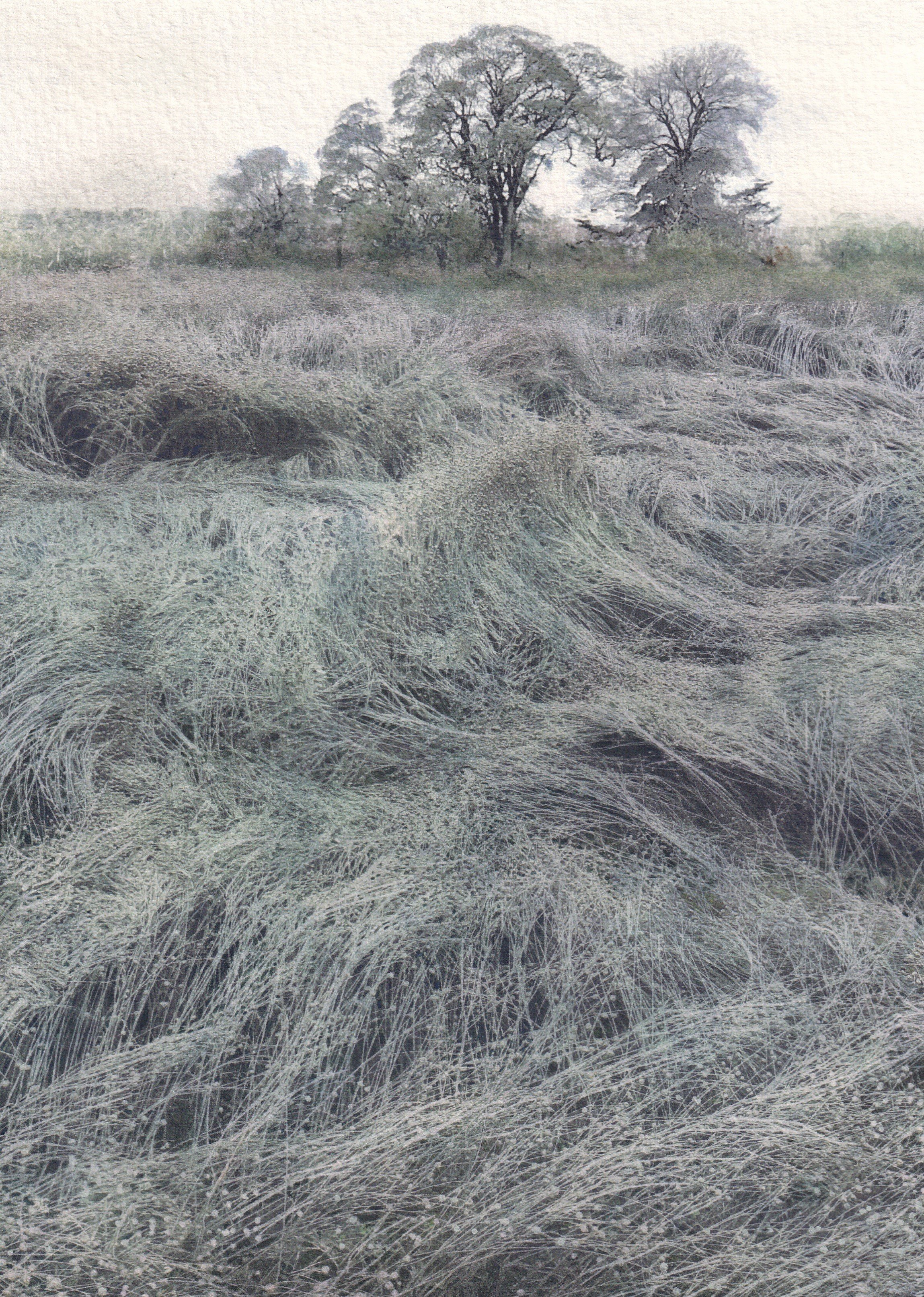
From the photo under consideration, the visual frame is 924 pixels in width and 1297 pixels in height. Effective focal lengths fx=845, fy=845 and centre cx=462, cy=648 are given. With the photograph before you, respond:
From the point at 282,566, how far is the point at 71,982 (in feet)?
3.72

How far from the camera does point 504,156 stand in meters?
4.22

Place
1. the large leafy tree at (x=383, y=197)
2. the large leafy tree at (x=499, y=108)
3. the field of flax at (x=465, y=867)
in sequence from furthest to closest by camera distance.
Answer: the large leafy tree at (x=383, y=197)
the large leafy tree at (x=499, y=108)
the field of flax at (x=465, y=867)

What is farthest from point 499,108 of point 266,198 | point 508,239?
point 266,198

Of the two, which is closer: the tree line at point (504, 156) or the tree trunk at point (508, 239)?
the tree line at point (504, 156)

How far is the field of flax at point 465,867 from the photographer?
0.88 m

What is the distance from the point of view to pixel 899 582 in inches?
80.4

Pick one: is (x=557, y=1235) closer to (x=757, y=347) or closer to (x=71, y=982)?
(x=71, y=982)

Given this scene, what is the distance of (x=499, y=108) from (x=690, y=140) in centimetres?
109

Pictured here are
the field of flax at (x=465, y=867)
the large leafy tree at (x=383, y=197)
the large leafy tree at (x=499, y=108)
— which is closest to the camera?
the field of flax at (x=465, y=867)

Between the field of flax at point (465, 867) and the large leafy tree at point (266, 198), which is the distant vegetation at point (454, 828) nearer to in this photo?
the field of flax at point (465, 867)

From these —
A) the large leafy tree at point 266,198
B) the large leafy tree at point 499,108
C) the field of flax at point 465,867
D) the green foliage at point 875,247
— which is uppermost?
the large leafy tree at point 499,108

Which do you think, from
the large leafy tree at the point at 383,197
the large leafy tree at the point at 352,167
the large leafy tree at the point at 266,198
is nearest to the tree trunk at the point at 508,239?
the large leafy tree at the point at 383,197

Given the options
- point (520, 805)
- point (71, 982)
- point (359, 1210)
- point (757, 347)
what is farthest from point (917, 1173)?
point (757, 347)

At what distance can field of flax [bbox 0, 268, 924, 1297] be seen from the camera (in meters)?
0.88
